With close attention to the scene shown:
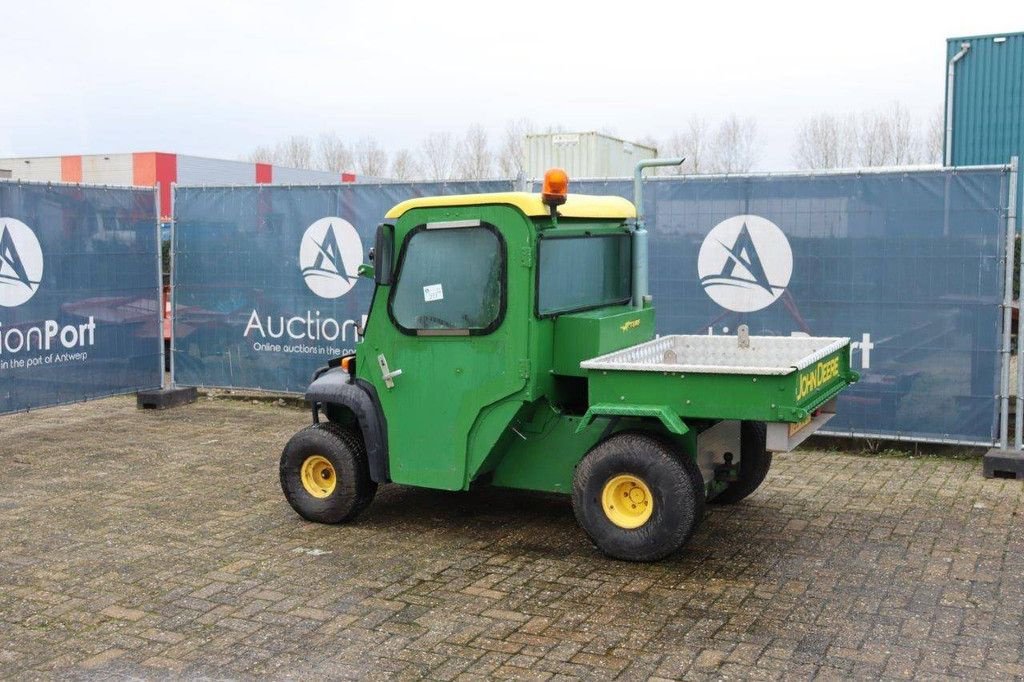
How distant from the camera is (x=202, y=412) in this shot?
12.0m

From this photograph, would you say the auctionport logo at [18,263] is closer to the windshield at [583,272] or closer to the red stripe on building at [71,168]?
the windshield at [583,272]

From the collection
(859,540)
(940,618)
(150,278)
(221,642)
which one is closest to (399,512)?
(221,642)

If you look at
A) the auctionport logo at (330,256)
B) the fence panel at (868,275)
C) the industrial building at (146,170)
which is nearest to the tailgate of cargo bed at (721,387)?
the fence panel at (868,275)

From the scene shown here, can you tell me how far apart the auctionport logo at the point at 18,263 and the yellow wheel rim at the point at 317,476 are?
4.55 metres

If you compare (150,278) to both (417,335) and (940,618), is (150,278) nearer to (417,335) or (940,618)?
(417,335)

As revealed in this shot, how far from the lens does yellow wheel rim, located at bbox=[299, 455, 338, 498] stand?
736cm

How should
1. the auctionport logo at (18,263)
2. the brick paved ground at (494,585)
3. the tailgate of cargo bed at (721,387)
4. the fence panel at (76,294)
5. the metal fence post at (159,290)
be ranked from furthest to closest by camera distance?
the metal fence post at (159,290)
the fence panel at (76,294)
the auctionport logo at (18,263)
the tailgate of cargo bed at (721,387)
the brick paved ground at (494,585)

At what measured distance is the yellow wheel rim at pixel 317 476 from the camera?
7.36 metres

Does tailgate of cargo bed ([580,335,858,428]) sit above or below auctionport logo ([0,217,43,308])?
below

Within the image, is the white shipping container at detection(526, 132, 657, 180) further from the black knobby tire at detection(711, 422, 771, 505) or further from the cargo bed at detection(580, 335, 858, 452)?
the cargo bed at detection(580, 335, 858, 452)

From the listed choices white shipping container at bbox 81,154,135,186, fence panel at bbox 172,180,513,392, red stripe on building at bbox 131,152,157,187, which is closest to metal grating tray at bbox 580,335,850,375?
fence panel at bbox 172,180,513,392

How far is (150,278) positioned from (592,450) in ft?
23.9

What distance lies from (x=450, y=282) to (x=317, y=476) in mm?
1664

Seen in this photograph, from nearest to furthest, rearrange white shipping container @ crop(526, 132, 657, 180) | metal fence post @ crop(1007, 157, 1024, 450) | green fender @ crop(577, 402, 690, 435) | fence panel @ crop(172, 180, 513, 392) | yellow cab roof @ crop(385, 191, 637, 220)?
green fender @ crop(577, 402, 690, 435) → yellow cab roof @ crop(385, 191, 637, 220) → metal fence post @ crop(1007, 157, 1024, 450) → fence panel @ crop(172, 180, 513, 392) → white shipping container @ crop(526, 132, 657, 180)
